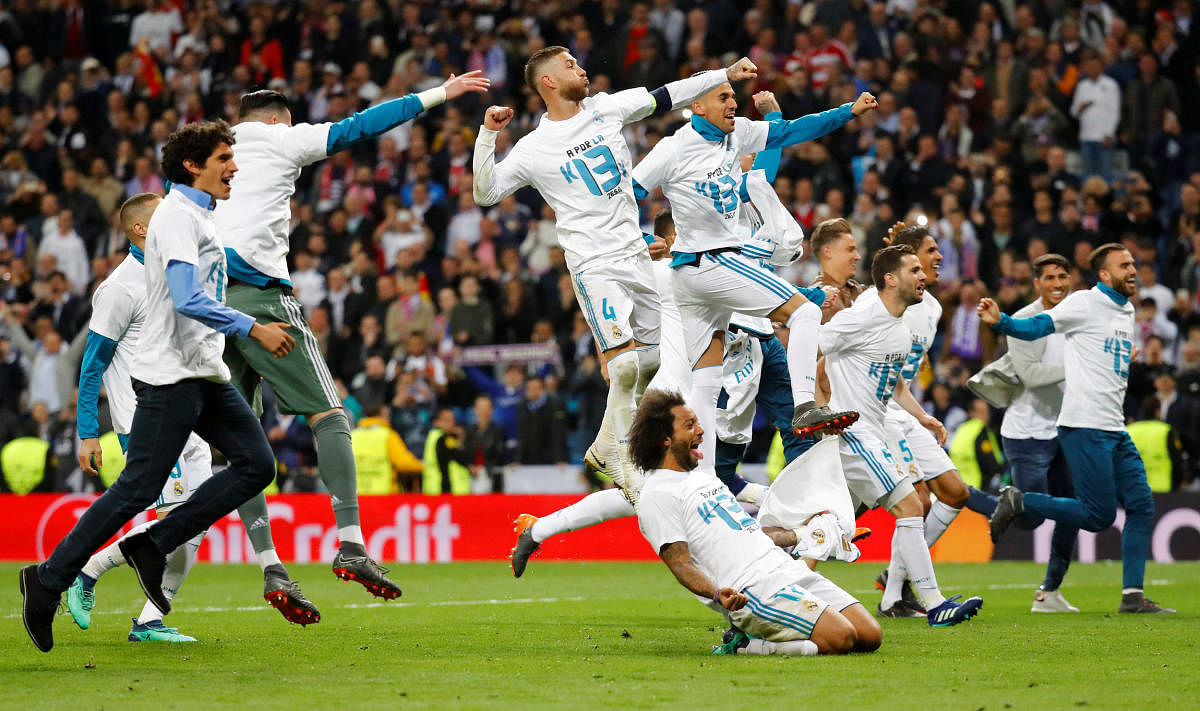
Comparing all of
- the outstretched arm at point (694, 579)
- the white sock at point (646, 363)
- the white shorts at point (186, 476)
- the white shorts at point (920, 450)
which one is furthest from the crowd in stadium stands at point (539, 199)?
the outstretched arm at point (694, 579)

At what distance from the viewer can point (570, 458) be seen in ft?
57.1

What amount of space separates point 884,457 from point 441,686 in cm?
385

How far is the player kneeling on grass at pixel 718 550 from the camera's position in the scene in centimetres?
720

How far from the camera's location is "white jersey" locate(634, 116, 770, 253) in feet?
32.1

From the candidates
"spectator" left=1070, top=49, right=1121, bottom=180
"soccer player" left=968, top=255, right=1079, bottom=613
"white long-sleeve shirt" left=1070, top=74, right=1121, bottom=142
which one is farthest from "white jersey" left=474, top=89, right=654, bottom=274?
"white long-sleeve shirt" left=1070, top=74, right=1121, bottom=142

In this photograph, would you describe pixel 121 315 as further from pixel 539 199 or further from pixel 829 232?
pixel 539 199

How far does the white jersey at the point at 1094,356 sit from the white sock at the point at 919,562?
165 centimetres

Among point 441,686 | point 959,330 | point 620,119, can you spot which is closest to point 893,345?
point 620,119

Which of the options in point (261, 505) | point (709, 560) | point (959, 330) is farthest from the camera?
point (959, 330)

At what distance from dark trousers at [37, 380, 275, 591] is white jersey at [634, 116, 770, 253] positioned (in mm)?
3293

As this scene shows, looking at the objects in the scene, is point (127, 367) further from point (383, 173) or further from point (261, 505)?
point (383, 173)

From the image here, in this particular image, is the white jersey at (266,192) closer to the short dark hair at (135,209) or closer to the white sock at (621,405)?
the short dark hair at (135,209)

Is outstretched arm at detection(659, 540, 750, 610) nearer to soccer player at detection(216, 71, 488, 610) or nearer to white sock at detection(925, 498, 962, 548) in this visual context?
soccer player at detection(216, 71, 488, 610)

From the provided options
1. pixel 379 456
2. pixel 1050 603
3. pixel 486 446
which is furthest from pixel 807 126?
pixel 379 456
